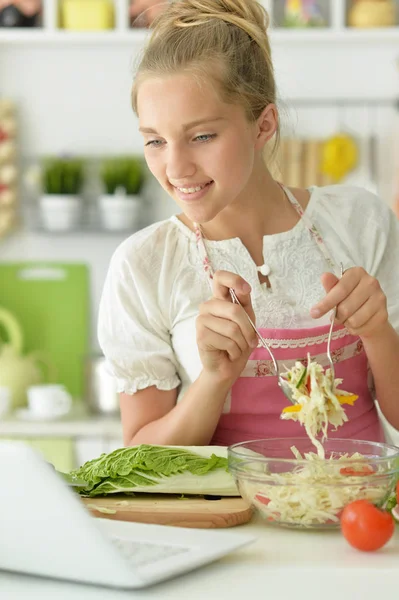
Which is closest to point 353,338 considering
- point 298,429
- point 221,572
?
point 298,429

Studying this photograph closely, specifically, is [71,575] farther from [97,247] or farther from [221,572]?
[97,247]

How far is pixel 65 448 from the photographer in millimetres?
2846

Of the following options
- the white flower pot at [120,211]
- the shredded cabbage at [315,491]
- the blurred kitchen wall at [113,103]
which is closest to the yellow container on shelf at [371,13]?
the blurred kitchen wall at [113,103]

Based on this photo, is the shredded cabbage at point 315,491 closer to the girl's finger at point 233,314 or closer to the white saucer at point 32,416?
the girl's finger at point 233,314

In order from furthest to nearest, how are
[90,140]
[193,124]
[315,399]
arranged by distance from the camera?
[90,140], [193,124], [315,399]

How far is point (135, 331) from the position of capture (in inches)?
60.5

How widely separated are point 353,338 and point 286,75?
73.6 inches

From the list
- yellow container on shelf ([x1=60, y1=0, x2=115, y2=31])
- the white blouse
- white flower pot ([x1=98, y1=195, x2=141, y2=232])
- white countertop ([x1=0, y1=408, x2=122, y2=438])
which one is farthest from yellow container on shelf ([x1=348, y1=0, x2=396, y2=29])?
the white blouse

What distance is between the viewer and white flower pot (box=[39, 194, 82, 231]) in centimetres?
321

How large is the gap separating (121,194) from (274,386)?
183cm

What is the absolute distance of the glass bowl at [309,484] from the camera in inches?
40.2

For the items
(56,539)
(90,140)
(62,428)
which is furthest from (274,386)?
(90,140)

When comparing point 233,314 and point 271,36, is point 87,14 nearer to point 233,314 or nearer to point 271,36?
point 271,36

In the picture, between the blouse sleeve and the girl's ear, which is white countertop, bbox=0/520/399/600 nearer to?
the blouse sleeve
